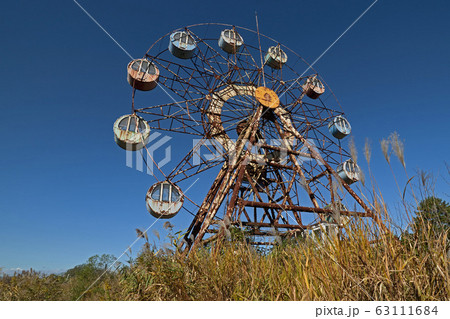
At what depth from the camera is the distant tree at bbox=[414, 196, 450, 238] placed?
2.96m

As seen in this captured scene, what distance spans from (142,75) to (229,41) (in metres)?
6.07

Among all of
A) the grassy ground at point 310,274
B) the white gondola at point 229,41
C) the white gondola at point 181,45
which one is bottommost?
the grassy ground at point 310,274

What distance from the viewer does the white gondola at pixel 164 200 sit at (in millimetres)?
10820

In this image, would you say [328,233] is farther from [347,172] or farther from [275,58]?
[275,58]

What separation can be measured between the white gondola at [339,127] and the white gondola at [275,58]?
4.84 metres

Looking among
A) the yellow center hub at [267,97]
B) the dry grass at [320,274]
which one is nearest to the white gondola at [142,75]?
the yellow center hub at [267,97]

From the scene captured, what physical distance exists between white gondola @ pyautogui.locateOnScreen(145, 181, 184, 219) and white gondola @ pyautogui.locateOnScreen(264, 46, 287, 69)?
1073cm

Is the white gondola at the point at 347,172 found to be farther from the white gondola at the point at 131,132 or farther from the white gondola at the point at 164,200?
the white gondola at the point at 131,132

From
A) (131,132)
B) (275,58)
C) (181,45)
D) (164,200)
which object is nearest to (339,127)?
(275,58)

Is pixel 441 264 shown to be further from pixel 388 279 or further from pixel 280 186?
pixel 280 186

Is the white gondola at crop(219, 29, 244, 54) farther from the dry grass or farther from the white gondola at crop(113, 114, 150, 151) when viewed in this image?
the dry grass

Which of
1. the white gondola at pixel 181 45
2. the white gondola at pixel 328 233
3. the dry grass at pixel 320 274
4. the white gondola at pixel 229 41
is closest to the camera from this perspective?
the dry grass at pixel 320 274
